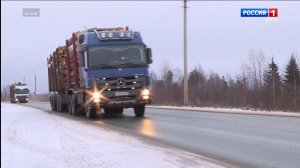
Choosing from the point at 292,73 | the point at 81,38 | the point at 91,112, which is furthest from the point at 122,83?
the point at 292,73

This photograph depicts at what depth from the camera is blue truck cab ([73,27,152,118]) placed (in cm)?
1959

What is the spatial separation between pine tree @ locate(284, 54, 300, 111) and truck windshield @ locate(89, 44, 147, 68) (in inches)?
450

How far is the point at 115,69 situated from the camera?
19.6m

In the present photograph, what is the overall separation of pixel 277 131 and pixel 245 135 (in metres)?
1.43

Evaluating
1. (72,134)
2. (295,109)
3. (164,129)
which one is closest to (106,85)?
(164,129)

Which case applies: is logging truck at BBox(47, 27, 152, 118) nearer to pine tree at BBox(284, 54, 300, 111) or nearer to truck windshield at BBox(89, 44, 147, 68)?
truck windshield at BBox(89, 44, 147, 68)

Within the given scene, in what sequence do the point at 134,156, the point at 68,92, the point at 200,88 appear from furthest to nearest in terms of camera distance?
the point at 200,88, the point at 68,92, the point at 134,156

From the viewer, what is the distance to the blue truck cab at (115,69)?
19.6 meters

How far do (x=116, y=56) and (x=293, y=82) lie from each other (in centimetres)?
2124

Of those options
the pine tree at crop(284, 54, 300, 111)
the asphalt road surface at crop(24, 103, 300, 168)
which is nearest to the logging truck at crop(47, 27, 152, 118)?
the asphalt road surface at crop(24, 103, 300, 168)

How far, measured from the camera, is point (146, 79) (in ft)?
65.8

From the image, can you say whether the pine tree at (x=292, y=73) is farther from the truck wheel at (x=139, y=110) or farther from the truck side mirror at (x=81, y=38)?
the truck side mirror at (x=81, y=38)

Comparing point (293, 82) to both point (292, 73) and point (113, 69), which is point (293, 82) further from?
point (113, 69)

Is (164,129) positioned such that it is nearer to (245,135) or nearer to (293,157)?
(245,135)
